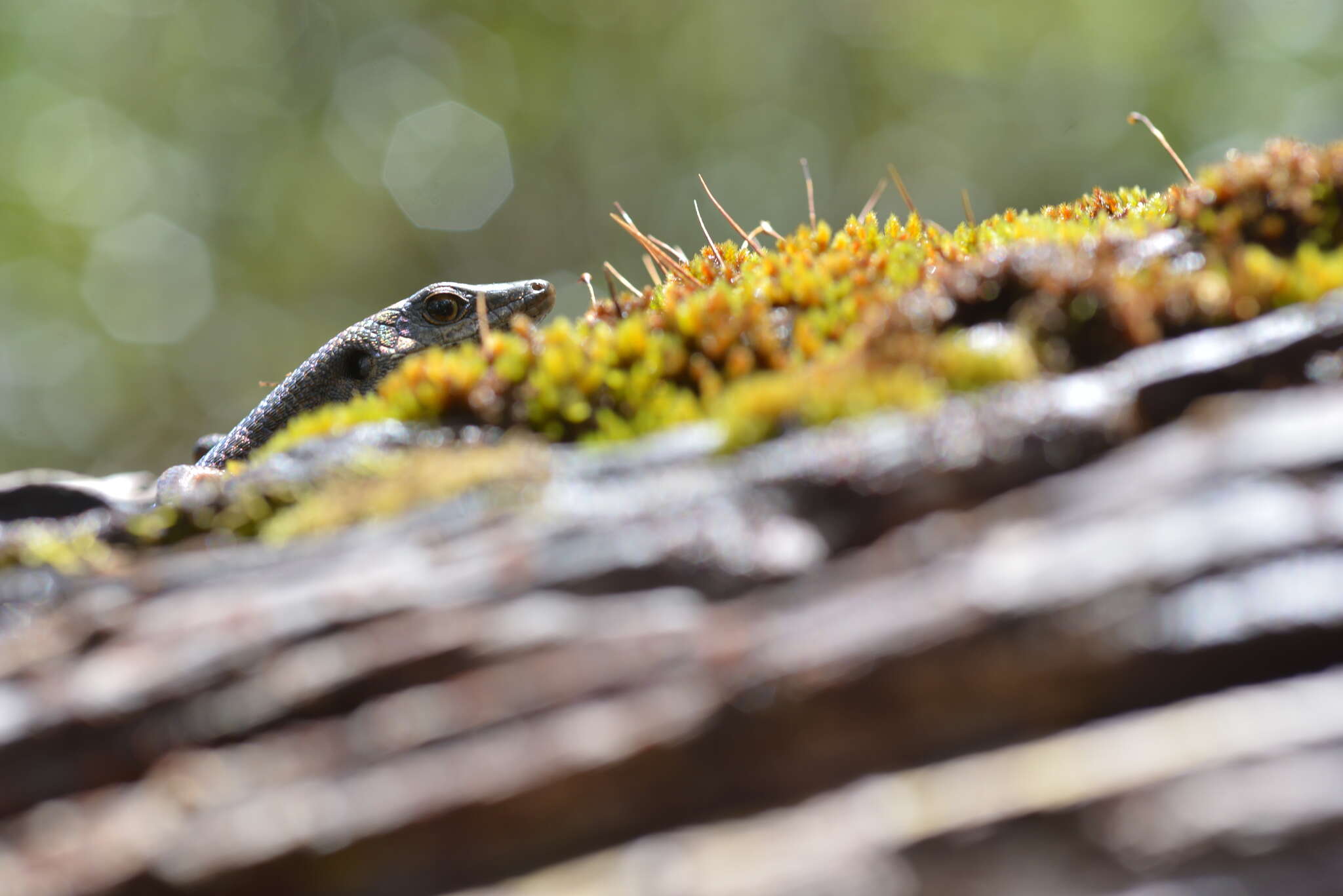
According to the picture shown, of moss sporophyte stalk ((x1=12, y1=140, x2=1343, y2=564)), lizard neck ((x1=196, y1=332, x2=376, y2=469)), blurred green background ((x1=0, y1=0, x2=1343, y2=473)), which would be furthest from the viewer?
blurred green background ((x1=0, y1=0, x2=1343, y2=473))

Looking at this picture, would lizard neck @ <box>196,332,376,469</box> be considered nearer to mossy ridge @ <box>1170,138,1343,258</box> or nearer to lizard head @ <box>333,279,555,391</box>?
lizard head @ <box>333,279,555,391</box>

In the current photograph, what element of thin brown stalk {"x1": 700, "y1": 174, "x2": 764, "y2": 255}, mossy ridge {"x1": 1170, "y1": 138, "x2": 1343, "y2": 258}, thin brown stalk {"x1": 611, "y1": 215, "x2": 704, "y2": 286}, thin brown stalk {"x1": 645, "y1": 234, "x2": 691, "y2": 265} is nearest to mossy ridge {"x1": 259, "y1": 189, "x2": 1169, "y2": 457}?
mossy ridge {"x1": 1170, "y1": 138, "x2": 1343, "y2": 258}

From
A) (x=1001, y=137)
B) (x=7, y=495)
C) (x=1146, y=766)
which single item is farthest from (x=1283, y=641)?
(x=1001, y=137)

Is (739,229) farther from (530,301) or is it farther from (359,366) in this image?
(359,366)

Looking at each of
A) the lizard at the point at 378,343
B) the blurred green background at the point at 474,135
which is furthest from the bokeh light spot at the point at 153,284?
the lizard at the point at 378,343

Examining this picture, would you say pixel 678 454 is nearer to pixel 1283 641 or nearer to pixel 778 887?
pixel 778 887

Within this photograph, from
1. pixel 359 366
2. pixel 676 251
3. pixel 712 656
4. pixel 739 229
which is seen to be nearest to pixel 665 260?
pixel 676 251
